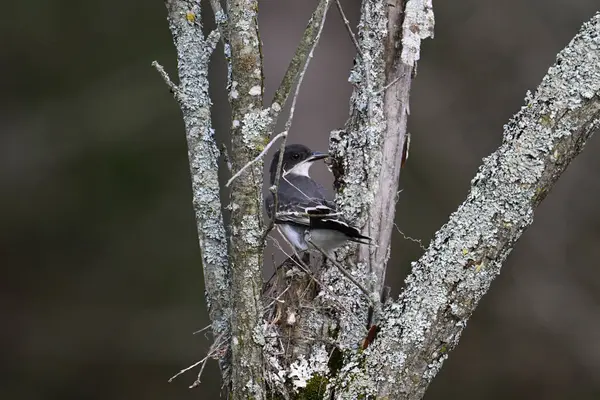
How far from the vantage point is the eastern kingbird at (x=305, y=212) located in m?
4.00

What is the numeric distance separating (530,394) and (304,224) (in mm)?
4953

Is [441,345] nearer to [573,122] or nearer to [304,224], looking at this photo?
[573,122]

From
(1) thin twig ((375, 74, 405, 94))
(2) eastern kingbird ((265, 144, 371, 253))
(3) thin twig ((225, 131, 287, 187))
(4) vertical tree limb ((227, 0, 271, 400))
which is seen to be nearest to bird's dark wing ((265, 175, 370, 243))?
(2) eastern kingbird ((265, 144, 371, 253))

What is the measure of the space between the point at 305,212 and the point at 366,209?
105cm

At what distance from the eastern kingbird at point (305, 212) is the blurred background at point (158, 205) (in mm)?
2417

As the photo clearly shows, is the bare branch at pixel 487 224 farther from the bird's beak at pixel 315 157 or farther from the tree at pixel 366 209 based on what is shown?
the bird's beak at pixel 315 157

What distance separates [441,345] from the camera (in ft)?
12.0

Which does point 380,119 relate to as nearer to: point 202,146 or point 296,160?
point 202,146

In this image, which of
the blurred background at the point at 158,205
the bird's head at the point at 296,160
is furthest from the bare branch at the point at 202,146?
the blurred background at the point at 158,205

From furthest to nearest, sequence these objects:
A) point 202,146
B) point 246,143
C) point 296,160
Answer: point 296,160 → point 202,146 → point 246,143

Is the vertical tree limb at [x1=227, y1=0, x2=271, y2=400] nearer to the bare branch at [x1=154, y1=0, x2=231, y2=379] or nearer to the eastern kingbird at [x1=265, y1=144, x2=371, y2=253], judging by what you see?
the eastern kingbird at [x1=265, y1=144, x2=371, y2=253]

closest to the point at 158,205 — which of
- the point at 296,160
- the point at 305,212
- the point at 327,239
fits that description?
the point at 296,160

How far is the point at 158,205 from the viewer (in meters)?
9.84

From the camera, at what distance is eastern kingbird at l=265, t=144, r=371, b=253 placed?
4.00 m
